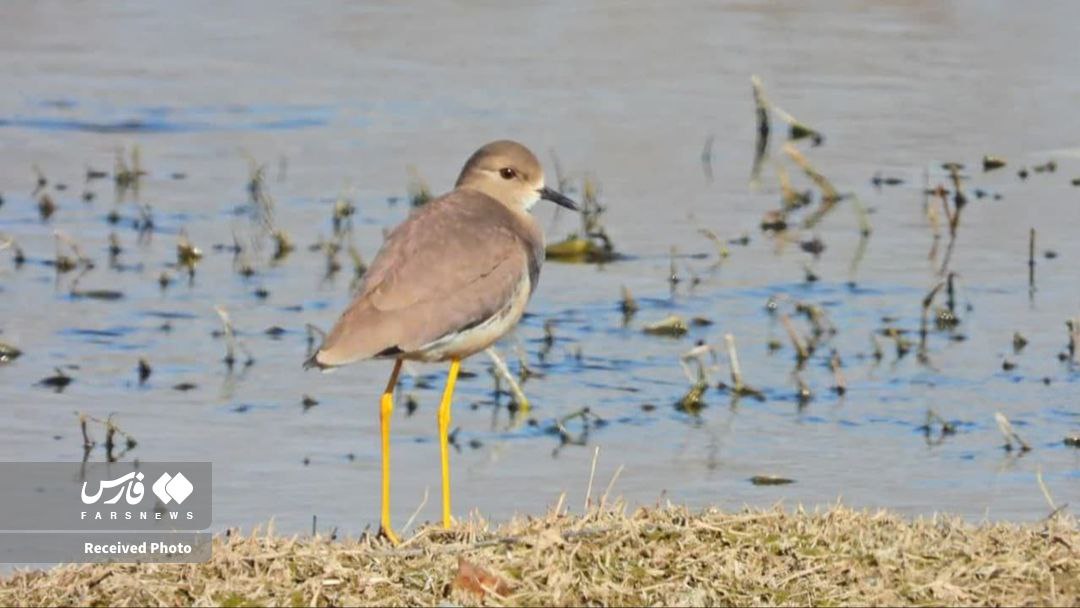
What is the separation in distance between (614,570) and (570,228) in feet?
17.6

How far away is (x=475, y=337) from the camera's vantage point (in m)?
6.46

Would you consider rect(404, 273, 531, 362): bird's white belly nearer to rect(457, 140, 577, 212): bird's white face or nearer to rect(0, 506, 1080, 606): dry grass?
rect(457, 140, 577, 212): bird's white face

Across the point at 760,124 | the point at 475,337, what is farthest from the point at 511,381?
the point at 760,124

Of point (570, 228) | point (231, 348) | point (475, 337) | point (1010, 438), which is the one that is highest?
point (570, 228)

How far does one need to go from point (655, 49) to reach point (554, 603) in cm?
1043

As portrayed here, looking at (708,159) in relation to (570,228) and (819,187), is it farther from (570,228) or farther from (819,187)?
(570,228)

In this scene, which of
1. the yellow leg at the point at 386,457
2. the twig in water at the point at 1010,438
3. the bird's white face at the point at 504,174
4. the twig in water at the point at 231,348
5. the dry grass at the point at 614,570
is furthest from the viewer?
the twig in water at the point at 231,348

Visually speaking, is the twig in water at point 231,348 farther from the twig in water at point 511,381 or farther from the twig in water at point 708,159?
the twig in water at point 708,159

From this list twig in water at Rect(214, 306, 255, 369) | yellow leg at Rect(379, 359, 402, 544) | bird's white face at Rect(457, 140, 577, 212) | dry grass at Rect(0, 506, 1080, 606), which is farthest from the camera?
twig in water at Rect(214, 306, 255, 369)

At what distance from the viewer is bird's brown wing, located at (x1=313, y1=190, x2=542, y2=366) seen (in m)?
6.16

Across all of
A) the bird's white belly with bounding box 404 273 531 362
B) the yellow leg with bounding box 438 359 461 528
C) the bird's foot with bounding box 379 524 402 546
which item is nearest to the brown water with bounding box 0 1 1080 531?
the yellow leg with bounding box 438 359 461 528

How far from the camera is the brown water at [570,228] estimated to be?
757cm

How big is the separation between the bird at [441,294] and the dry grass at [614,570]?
456 mm

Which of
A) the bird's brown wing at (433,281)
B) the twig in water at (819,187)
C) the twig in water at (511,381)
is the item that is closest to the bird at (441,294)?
the bird's brown wing at (433,281)
